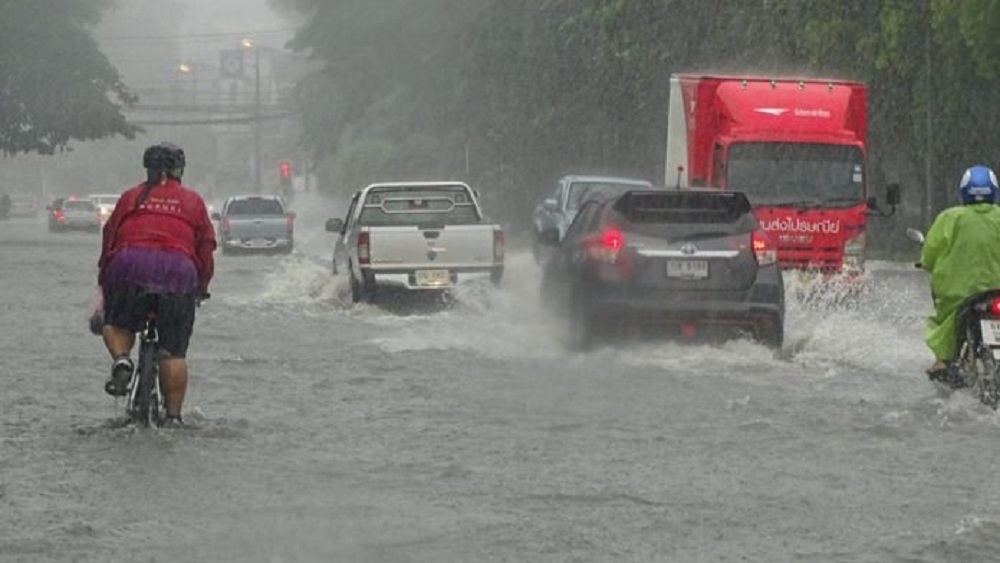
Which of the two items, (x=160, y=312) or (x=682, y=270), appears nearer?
(x=160, y=312)

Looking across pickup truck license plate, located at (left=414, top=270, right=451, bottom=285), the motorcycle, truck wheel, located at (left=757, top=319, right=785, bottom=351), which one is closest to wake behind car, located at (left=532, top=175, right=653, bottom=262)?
pickup truck license plate, located at (left=414, top=270, right=451, bottom=285)

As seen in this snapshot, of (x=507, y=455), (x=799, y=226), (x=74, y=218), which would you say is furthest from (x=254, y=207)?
(x=507, y=455)

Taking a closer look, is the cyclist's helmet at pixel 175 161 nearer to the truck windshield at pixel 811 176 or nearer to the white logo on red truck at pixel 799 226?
the white logo on red truck at pixel 799 226

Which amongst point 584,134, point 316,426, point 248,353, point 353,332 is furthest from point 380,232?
point 584,134

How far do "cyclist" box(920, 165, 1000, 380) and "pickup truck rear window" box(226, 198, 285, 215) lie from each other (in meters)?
40.3

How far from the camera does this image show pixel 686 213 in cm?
1934

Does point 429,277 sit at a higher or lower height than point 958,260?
lower

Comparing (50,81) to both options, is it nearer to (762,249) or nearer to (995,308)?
(762,249)

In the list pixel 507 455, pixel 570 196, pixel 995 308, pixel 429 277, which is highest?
pixel 995 308

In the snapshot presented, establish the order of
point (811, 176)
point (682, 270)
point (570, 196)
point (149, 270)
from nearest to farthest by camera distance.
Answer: point (149, 270) < point (682, 270) < point (811, 176) < point (570, 196)

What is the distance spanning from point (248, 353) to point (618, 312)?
143 inches

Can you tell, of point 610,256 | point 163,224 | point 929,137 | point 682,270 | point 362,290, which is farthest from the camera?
point 929,137

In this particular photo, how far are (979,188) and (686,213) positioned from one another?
531 centimetres

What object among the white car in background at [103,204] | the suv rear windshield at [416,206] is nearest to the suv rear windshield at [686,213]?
the suv rear windshield at [416,206]
